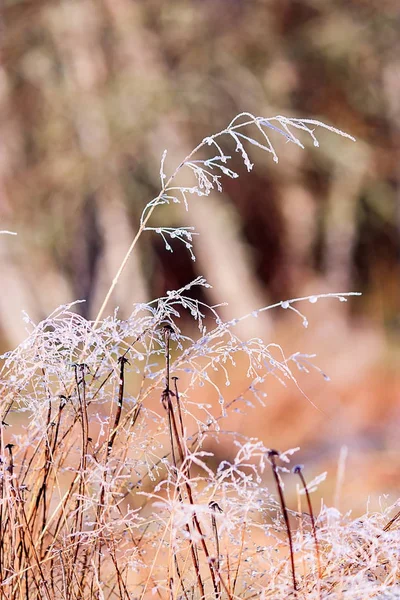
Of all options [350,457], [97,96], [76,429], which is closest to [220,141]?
[97,96]

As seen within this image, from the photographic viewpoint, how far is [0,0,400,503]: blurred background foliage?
6070mm

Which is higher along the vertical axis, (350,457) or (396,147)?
(396,147)

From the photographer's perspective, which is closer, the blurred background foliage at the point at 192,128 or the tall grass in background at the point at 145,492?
the tall grass in background at the point at 145,492

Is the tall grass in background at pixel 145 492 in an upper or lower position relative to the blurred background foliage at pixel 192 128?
lower

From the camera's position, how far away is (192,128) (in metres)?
6.41

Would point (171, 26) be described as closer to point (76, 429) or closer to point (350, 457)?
point (350, 457)

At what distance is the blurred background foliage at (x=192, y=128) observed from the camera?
6.07m

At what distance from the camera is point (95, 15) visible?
6.37m

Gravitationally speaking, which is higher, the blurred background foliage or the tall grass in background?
the blurred background foliage

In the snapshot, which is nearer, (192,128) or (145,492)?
(145,492)

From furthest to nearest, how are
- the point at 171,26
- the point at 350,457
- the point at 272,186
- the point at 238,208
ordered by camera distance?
the point at 238,208 → the point at 272,186 → the point at 171,26 → the point at 350,457

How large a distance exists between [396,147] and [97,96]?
2.78 m

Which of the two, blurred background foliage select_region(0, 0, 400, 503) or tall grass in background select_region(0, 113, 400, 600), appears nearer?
tall grass in background select_region(0, 113, 400, 600)

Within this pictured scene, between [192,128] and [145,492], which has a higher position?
[192,128]
